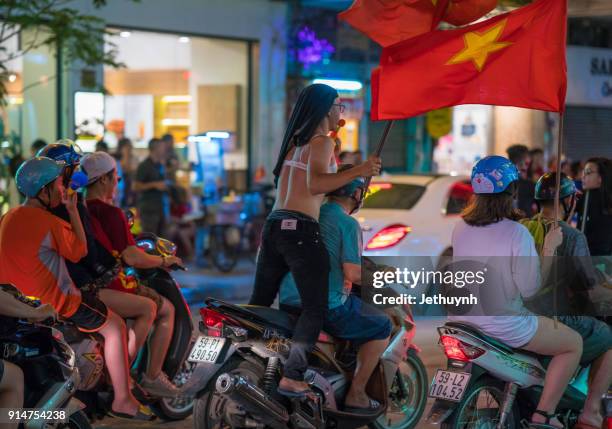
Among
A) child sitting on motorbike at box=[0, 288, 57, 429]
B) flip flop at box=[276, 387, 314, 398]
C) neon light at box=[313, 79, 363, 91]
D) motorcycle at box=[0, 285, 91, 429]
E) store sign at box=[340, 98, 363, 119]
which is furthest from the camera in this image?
store sign at box=[340, 98, 363, 119]

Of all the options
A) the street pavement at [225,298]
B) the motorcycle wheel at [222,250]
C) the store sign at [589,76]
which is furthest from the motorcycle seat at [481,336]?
the store sign at [589,76]

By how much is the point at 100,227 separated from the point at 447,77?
2477mm

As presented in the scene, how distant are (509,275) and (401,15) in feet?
6.32

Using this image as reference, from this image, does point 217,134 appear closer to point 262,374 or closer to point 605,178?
point 605,178

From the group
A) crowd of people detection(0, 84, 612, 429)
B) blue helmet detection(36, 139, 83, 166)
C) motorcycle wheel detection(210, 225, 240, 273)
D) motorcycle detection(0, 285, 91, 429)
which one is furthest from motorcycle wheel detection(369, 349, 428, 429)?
motorcycle wheel detection(210, 225, 240, 273)

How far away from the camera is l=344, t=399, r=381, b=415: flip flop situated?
22.1 feet

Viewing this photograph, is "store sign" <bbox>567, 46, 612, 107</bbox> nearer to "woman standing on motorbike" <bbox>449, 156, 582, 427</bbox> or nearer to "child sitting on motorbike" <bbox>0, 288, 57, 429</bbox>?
"woman standing on motorbike" <bbox>449, 156, 582, 427</bbox>

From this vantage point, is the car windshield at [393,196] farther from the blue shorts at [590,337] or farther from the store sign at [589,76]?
the store sign at [589,76]

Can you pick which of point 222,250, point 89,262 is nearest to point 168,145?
point 222,250

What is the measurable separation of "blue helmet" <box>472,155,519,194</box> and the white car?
19.3ft

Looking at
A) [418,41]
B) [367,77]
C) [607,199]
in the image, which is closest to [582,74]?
[367,77]

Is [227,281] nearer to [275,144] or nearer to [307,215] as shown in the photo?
[275,144]

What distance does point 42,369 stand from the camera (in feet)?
18.4

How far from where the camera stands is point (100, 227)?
289 inches
